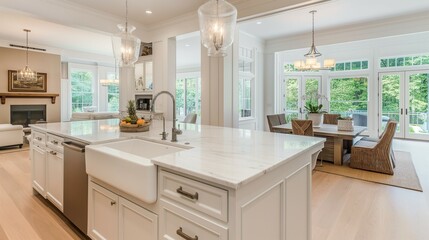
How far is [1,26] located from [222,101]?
5.91 m

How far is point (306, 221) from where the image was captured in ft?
5.92

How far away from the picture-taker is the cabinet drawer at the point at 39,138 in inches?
110

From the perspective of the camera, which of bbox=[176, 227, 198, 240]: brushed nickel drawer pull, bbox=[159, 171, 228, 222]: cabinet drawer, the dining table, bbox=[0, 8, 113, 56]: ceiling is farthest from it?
bbox=[0, 8, 113, 56]: ceiling

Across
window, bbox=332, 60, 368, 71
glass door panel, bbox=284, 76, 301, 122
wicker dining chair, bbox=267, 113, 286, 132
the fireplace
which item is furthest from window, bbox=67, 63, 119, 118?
window, bbox=332, 60, 368, 71

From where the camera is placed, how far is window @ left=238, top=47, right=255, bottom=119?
244 inches

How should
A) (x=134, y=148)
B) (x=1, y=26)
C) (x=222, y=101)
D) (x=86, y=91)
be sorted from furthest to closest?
(x=86, y=91), (x=1, y=26), (x=222, y=101), (x=134, y=148)

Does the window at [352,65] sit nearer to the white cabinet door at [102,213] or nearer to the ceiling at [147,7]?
the ceiling at [147,7]

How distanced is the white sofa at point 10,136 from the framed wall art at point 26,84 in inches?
89.1

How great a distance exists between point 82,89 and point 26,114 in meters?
2.35

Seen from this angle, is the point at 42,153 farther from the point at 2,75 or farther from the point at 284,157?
the point at 2,75

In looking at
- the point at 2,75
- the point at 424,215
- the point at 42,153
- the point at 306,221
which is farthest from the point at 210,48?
the point at 2,75

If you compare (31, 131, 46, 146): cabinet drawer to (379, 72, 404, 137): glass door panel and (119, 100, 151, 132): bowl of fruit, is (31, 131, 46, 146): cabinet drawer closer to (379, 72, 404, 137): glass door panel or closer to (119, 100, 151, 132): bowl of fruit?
(119, 100, 151, 132): bowl of fruit

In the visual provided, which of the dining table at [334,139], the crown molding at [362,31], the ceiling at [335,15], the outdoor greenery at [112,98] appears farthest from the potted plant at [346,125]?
the outdoor greenery at [112,98]

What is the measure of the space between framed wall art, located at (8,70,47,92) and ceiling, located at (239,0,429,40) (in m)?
6.91
